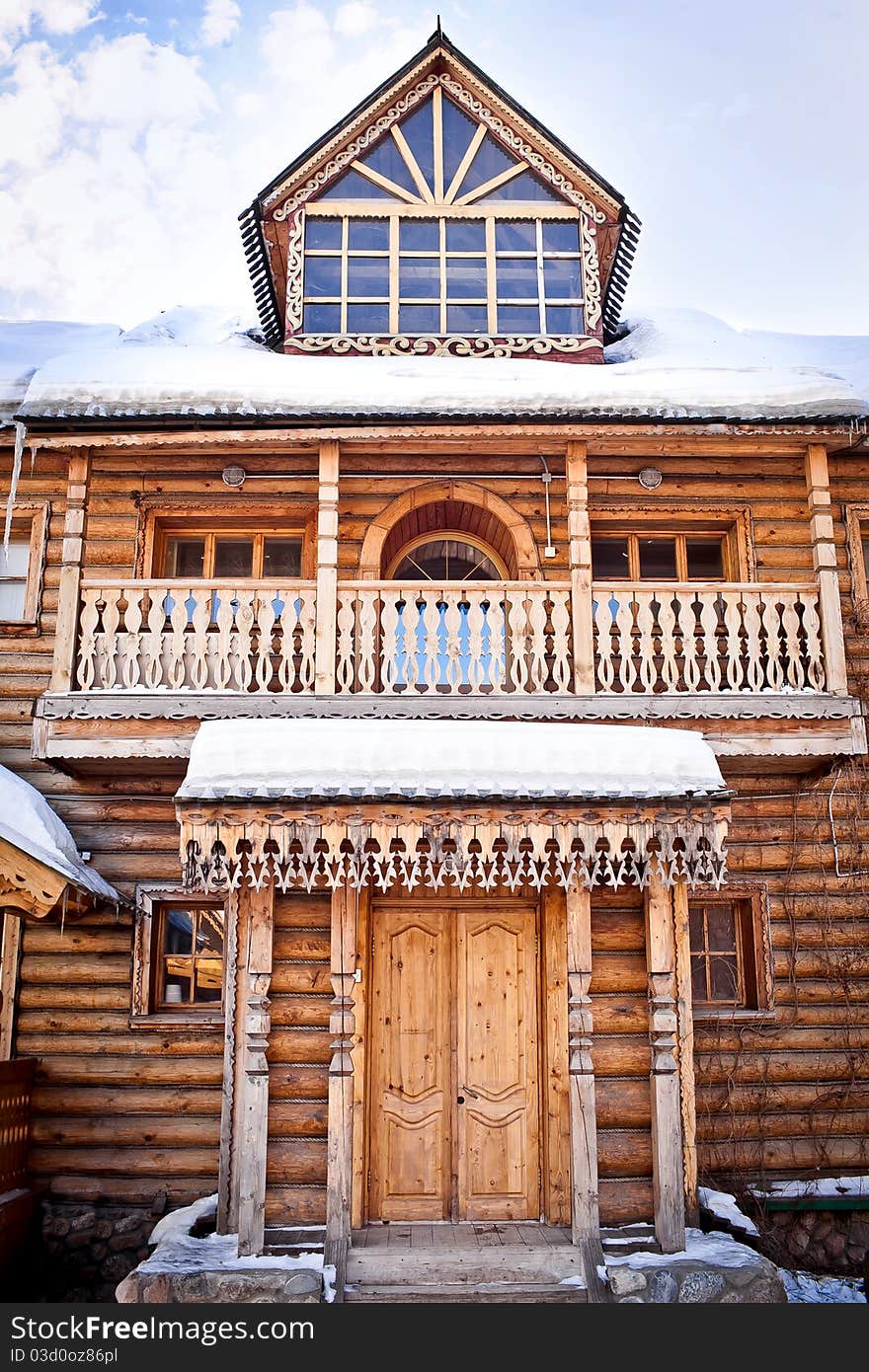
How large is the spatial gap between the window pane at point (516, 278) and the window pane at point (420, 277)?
27.5 inches

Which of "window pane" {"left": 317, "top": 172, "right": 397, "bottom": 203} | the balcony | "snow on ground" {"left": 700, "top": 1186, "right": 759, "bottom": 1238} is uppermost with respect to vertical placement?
"window pane" {"left": 317, "top": 172, "right": 397, "bottom": 203}

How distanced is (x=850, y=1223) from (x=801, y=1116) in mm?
928

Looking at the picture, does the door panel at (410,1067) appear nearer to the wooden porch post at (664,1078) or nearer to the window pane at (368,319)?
the wooden porch post at (664,1078)

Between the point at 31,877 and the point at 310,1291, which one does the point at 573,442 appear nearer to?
the point at 31,877

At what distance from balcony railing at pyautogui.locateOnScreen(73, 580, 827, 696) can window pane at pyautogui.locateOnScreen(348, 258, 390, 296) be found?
166 inches

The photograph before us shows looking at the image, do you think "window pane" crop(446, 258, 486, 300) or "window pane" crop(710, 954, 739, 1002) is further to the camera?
"window pane" crop(446, 258, 486, 300)

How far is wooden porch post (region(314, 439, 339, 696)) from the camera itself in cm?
903

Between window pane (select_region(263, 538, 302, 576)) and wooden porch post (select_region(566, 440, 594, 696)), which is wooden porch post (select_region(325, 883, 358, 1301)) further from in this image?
window pane (select_region(263, 538, 302, 576))

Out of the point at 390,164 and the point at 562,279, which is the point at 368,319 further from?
the point at 562,279

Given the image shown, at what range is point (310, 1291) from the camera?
22.7ft

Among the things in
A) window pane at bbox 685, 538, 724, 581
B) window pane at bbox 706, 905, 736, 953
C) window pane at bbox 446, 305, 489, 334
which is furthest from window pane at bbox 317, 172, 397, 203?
window pane at bbox 706, 905, 736, 953

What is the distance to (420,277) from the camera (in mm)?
11711

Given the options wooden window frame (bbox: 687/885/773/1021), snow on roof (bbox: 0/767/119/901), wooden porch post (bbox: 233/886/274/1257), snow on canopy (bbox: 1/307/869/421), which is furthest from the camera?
wooden window frame (bbox: 687/885/773/1021)

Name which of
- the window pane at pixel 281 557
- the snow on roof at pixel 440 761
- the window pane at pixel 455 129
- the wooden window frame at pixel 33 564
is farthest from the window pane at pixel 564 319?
the wooden window frame at pixel 33 564
